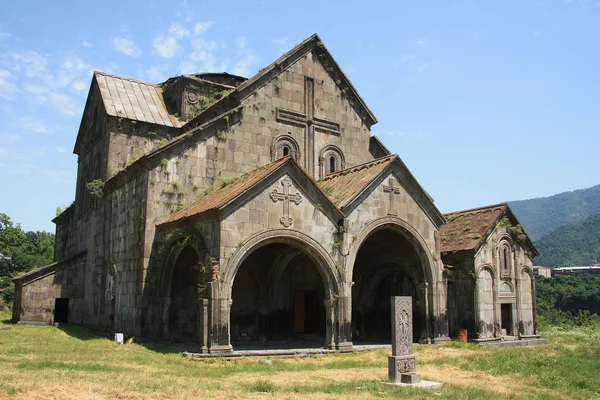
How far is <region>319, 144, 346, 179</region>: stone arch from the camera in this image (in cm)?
2108

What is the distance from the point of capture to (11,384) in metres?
9.40

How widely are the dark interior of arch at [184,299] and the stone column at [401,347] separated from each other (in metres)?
7.73

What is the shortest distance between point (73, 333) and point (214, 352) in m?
8.42

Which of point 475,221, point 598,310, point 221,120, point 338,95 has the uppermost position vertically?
point 338,95

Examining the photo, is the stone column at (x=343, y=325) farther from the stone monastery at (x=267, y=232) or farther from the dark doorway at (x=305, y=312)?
the dark doorway at (x=305, y=312)

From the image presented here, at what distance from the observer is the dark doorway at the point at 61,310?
23484 millimetres

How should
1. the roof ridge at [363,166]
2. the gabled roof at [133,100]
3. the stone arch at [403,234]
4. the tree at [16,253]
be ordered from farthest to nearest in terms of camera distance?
1. the tree at [16,253]
2. the gabled roof at [133,100]
3. the roof ridge at [363,166]
4. the stone arch at [403,234]

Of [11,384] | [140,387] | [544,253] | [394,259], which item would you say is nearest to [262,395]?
[140,387]

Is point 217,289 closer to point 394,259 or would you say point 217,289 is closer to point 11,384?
point 11,384

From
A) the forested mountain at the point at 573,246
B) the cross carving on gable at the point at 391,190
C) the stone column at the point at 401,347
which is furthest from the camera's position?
the forested mountain at the point at 573,246

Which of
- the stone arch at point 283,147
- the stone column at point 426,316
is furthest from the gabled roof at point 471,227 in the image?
the stone arch at point 283,147

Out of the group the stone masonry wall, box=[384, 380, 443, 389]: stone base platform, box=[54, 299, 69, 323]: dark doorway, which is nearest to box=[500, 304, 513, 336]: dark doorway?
box=[384, 380, 443, 389]: stone base platform

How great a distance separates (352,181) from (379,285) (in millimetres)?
5107

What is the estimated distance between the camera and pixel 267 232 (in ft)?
50.2
